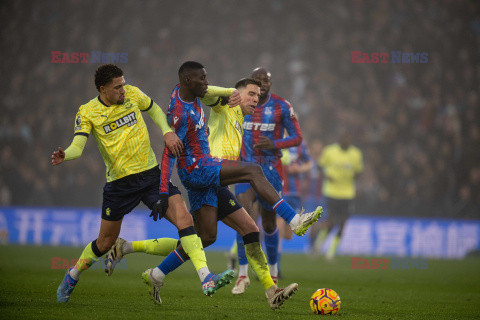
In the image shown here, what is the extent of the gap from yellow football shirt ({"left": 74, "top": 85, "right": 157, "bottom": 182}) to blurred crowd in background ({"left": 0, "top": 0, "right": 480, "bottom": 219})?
11815mm

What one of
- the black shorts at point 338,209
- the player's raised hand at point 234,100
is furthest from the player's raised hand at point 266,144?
the black shorts at point 338,209

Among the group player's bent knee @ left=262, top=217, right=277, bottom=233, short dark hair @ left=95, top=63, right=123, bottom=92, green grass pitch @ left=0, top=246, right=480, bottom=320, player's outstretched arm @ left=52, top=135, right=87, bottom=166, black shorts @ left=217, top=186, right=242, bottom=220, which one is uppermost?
short dark hair @ left=95, top=63, right=123, bottom=92

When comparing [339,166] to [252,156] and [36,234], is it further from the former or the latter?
[36,234]

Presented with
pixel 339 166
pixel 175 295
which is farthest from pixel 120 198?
pixel 339 166

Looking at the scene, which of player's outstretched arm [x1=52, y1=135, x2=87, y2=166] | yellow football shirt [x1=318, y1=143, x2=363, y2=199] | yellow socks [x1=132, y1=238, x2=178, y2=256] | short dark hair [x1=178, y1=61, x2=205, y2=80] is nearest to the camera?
player's outstretched arm [x1=52, y1=135, x2=87, y2=166]

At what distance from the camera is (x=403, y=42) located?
2155 cm

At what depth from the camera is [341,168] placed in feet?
49.7

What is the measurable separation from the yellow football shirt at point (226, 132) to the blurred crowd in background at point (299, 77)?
10586 millimetres

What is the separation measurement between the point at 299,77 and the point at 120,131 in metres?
15.3

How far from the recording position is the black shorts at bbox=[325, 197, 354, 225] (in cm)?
1499

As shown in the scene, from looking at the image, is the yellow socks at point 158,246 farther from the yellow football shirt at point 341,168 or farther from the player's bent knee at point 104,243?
the yellow football shirt at point 341,168

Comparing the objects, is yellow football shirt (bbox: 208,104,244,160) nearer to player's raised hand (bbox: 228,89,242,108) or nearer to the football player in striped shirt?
player's raised hand (bbox: 228,89,242,108)

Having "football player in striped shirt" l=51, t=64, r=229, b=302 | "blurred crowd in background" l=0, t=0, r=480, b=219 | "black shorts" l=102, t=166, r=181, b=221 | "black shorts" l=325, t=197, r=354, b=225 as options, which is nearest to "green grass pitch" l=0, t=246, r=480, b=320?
"football player in striped shirt" l=51, t=64, r=229, b=302

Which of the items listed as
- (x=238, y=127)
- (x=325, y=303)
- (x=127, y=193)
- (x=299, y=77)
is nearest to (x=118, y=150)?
(x=127, y=193)
